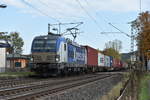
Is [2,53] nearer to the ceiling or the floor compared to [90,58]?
nearer to the ceiling

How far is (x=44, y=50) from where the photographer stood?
29.3 meters

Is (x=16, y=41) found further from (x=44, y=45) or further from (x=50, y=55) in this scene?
(x=50, y=55)

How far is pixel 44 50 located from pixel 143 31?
1810cm

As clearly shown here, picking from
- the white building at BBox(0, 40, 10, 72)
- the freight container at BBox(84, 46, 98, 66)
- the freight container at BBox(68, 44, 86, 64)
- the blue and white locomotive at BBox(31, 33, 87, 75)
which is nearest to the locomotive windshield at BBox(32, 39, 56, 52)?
the blue and white locomotive at BBox(31, 33, 87, 75)

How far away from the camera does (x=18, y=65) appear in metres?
72.6

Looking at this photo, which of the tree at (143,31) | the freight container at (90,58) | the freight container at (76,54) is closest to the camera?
the freight container at (76,54)

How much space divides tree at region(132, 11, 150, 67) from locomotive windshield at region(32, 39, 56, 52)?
1695 centimetres

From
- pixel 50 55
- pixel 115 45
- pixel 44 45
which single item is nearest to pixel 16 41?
pixel 115 45

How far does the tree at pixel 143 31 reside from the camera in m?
42.5

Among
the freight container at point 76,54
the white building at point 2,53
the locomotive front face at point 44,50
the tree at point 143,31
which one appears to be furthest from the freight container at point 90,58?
the locomotive front face at point 44,50

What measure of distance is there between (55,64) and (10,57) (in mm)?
43933

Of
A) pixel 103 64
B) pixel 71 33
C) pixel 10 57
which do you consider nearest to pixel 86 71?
pixel 71 33

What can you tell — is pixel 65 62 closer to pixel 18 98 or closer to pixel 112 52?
pixel 18 98

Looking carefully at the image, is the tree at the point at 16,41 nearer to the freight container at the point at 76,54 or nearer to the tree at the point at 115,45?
the tree at the point at 115,45
